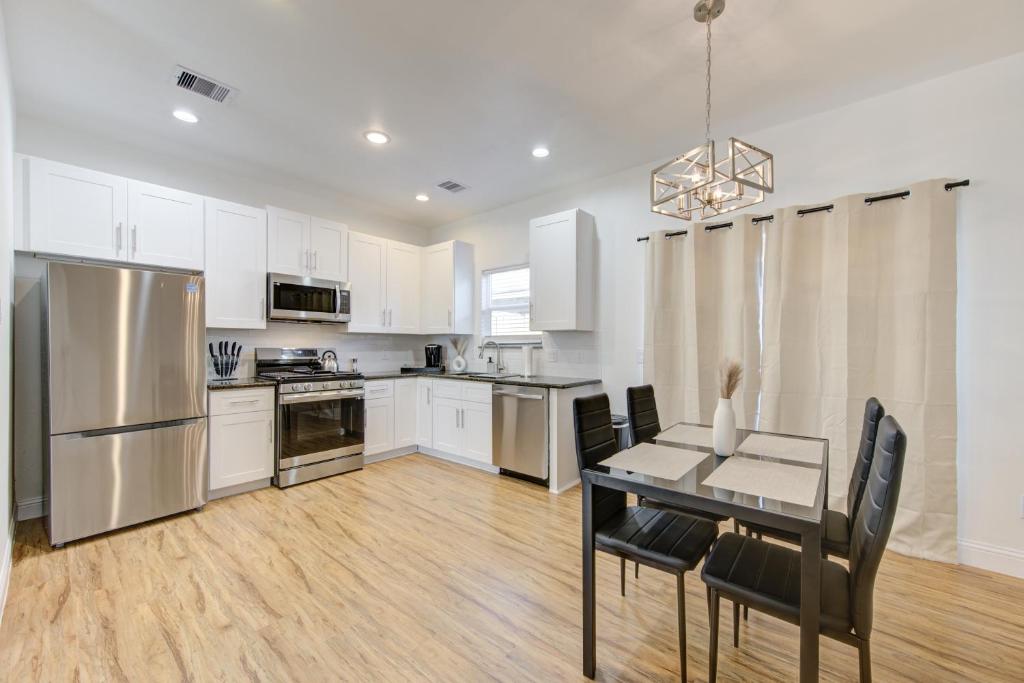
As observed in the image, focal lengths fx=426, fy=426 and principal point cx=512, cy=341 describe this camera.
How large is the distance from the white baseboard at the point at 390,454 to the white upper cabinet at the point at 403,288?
1313mm

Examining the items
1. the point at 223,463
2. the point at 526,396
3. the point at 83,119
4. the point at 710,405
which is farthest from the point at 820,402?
the point at 83,119

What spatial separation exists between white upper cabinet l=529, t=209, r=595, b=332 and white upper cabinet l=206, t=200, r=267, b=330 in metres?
2.46

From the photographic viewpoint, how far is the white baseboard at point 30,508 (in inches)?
117

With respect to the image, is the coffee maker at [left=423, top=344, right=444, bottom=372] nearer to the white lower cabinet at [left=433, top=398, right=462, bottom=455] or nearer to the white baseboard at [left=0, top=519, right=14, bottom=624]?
the white lower cabinet at [left=433, top=398, right=462, bottom=455]

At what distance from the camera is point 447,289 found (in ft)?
16.0

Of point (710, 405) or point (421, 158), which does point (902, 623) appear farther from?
point (421, 158)

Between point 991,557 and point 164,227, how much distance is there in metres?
5.77

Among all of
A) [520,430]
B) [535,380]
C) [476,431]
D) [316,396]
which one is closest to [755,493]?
[520,430]

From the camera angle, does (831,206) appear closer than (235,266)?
Yes

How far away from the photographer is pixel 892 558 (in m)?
2.49

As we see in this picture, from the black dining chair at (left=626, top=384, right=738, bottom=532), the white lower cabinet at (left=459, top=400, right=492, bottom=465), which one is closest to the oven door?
the white lower cabinet at (left=459, top=400, right=492, bottom=465)

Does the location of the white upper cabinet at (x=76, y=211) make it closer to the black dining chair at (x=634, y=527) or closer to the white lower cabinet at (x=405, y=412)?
the white lower cabinet at (x=405, y=412)

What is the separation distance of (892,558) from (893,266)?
1.73 metres

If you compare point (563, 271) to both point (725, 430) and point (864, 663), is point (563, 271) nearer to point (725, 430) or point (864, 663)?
point (725, 430)
